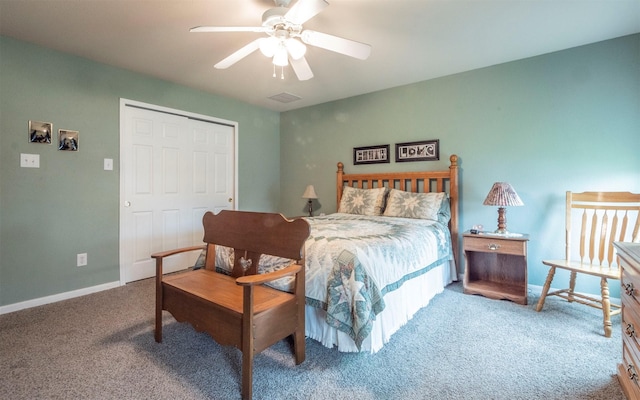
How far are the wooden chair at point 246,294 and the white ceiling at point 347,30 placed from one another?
5.00 feet

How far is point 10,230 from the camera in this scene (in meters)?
2.54

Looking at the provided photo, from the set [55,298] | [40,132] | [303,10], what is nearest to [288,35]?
[303,10]

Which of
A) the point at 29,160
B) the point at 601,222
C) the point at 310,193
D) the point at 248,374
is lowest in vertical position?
the point at 248,374

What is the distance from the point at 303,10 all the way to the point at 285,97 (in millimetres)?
2507

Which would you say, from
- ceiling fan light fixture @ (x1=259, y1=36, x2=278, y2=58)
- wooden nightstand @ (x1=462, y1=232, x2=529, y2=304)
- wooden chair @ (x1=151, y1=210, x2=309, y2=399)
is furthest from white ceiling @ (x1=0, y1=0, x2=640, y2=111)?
wooden nightstand @ (x1=462, y1=232, x2=529, y2=304)

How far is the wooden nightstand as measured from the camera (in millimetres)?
2629

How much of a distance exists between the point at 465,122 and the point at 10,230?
14.6 ft

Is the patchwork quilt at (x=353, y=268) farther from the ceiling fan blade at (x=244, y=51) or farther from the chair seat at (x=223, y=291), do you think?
the ceiling fan blade at (x=244, y=51)

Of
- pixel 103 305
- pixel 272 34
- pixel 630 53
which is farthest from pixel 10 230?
pixel 630 53

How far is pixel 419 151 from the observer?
11.9 feet

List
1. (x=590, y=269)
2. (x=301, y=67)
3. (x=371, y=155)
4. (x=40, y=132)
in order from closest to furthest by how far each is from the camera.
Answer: (x=590, y=269), (x=301, y=67), (x=40, y=132), (x=371, y=155)

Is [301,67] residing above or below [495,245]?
above

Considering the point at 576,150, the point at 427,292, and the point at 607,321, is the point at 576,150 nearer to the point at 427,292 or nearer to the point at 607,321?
the point at 607,321

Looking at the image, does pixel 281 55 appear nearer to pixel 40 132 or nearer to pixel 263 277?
pixel 263 277
